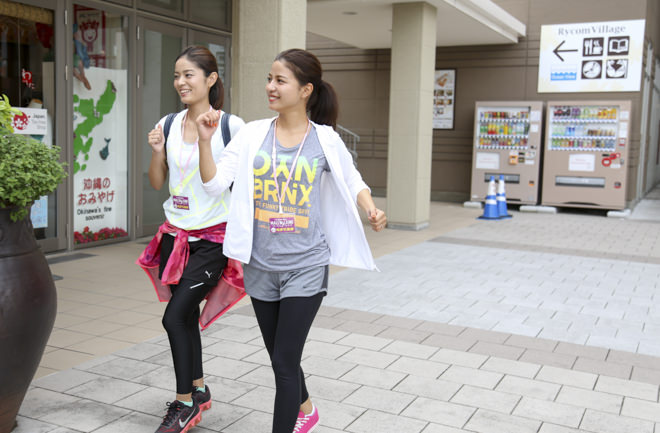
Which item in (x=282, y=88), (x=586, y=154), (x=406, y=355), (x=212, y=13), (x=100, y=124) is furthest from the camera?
(x=586, y=154)

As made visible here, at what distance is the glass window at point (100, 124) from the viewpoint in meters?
7.59

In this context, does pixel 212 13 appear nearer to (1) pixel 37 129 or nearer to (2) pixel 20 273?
(1) pixel 37 129

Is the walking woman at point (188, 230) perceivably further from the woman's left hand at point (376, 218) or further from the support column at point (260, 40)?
the support column at point (260, 40)

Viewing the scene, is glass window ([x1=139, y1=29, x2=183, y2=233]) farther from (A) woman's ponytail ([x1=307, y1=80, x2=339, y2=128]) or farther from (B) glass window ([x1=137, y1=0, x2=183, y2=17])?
(A) woman's ponytail ([x1=307, y1=80, x2=339, y2=128])

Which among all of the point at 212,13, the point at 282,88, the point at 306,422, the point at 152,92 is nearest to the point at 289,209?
the point at 282,88

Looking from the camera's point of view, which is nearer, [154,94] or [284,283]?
[284,283]

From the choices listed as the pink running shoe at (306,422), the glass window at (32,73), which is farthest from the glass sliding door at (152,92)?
the pink running shoe at (306,422)

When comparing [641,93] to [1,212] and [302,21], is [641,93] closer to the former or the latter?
[302,21]

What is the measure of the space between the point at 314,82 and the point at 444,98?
42.9ft

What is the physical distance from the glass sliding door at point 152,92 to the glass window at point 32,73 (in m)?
1.25

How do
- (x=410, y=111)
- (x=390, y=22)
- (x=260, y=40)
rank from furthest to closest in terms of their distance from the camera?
1. (x=390, y=22)
2. (x=410, y=111)
3. (x=260, y=40)

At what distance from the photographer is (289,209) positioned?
2.76 meters

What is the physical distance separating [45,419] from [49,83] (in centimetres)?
474

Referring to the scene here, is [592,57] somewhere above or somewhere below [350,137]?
above
